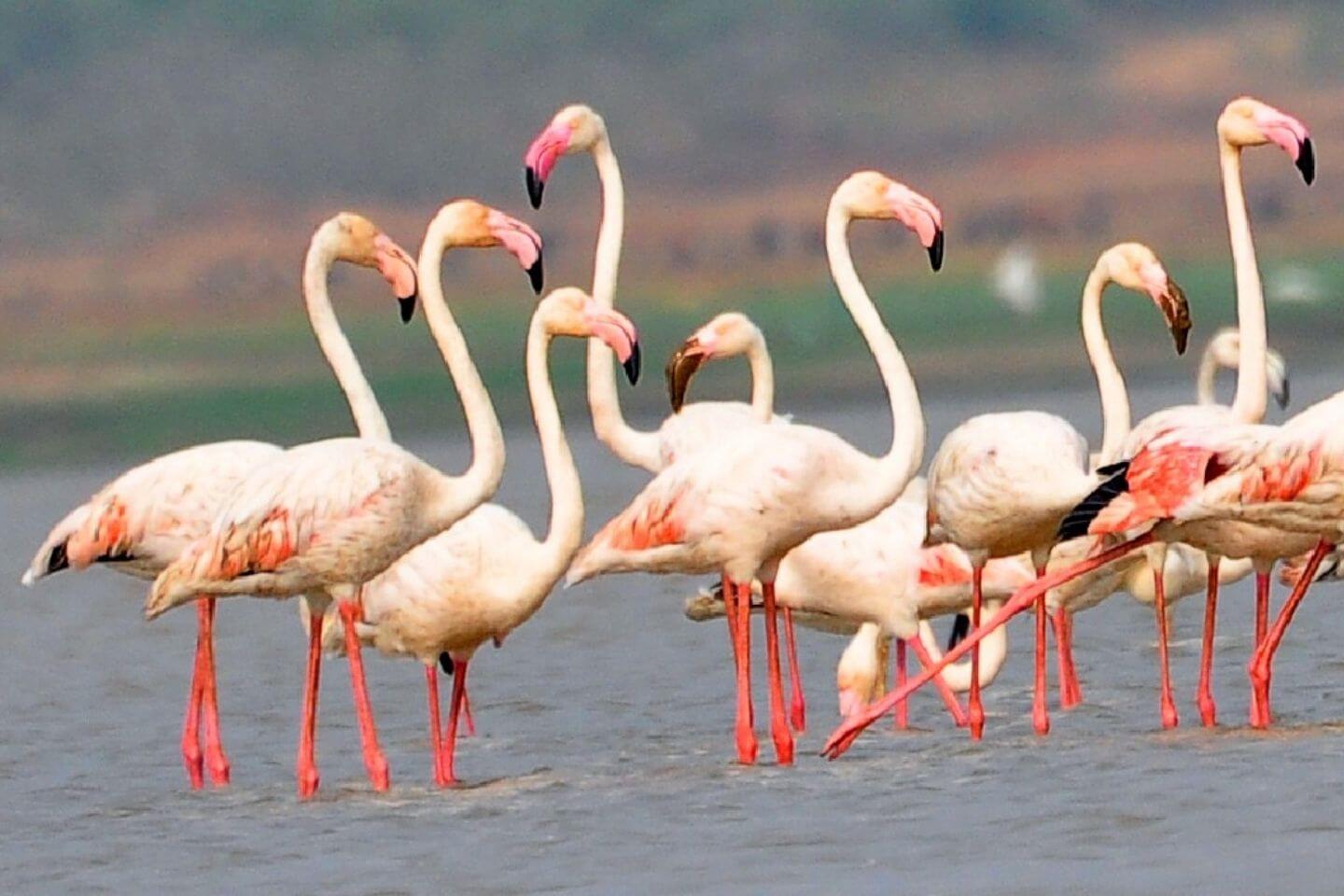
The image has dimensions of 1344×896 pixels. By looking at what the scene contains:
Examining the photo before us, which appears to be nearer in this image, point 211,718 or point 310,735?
point 310,735

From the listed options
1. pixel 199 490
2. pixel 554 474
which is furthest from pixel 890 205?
pixel 199 490

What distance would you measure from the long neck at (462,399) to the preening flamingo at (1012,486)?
1.36 meters

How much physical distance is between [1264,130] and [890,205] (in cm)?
123

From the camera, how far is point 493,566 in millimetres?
9352

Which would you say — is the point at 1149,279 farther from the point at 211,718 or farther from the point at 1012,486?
the point at 211,718

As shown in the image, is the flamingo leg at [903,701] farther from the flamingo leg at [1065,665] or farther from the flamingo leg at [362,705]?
the flamingo leg at [362,705]

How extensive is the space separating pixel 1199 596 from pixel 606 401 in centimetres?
518

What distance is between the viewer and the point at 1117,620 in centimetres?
1420

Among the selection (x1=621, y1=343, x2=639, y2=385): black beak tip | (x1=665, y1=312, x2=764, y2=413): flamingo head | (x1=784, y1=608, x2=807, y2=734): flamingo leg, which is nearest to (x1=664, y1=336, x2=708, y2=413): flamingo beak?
(x1=665, y1=312, x2=764, y2=413): flamingo head

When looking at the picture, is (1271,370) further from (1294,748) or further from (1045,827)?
(1045,827)

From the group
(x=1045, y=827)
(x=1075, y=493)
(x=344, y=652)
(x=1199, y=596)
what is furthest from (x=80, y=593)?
(x=1045, y=827)

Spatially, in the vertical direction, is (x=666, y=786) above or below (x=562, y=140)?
below

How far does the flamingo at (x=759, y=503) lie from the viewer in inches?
361

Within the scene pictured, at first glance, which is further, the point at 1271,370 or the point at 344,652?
the point at 1271,370
